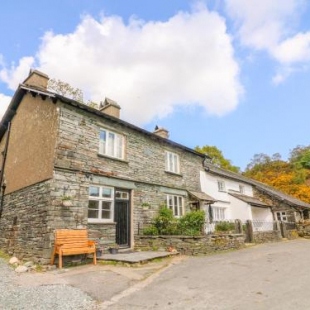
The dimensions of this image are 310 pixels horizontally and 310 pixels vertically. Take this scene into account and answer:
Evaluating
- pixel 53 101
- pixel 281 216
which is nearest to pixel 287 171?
pixel 281 216

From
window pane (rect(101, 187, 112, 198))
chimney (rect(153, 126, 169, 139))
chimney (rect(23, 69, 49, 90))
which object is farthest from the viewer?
chimney (rect(153, 126, 169, 139))

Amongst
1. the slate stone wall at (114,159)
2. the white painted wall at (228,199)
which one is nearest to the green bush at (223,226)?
the slate stone wall at (114,159)

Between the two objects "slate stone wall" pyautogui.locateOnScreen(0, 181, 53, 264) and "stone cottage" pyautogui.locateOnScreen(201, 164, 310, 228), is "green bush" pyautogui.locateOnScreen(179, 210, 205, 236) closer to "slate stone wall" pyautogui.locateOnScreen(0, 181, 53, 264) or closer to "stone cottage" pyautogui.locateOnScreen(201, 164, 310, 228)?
→ "stone cottage" pyautogui.locateOnScreen(201, 164, 310, 228)

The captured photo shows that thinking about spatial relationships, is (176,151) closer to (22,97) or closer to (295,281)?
(22,97)

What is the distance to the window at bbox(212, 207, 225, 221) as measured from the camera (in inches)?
796

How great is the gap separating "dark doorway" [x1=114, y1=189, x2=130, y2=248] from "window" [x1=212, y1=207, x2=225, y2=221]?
28.5 feet

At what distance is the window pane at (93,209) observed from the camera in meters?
11.8

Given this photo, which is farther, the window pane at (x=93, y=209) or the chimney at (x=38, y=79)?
the chimney at (x=38, y=79)

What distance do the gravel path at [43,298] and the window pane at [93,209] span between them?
14.9 ft

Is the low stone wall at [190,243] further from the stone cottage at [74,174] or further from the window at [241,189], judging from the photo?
A: the window at [241,189]

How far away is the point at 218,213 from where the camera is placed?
2083 centimetres

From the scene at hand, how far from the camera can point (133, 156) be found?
572 inches

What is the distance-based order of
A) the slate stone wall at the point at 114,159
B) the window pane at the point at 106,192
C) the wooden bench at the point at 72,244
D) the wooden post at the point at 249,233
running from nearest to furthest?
1. the wooden bench at the point at 72,244
2. the slate stone wall at the point at 114,159
3. the window pane at the point at 106,192
4. the wooden post at the point at 249,233

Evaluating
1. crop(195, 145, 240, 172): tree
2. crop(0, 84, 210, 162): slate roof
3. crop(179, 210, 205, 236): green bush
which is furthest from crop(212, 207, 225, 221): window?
crop(195, 145, 240, 172): tree
